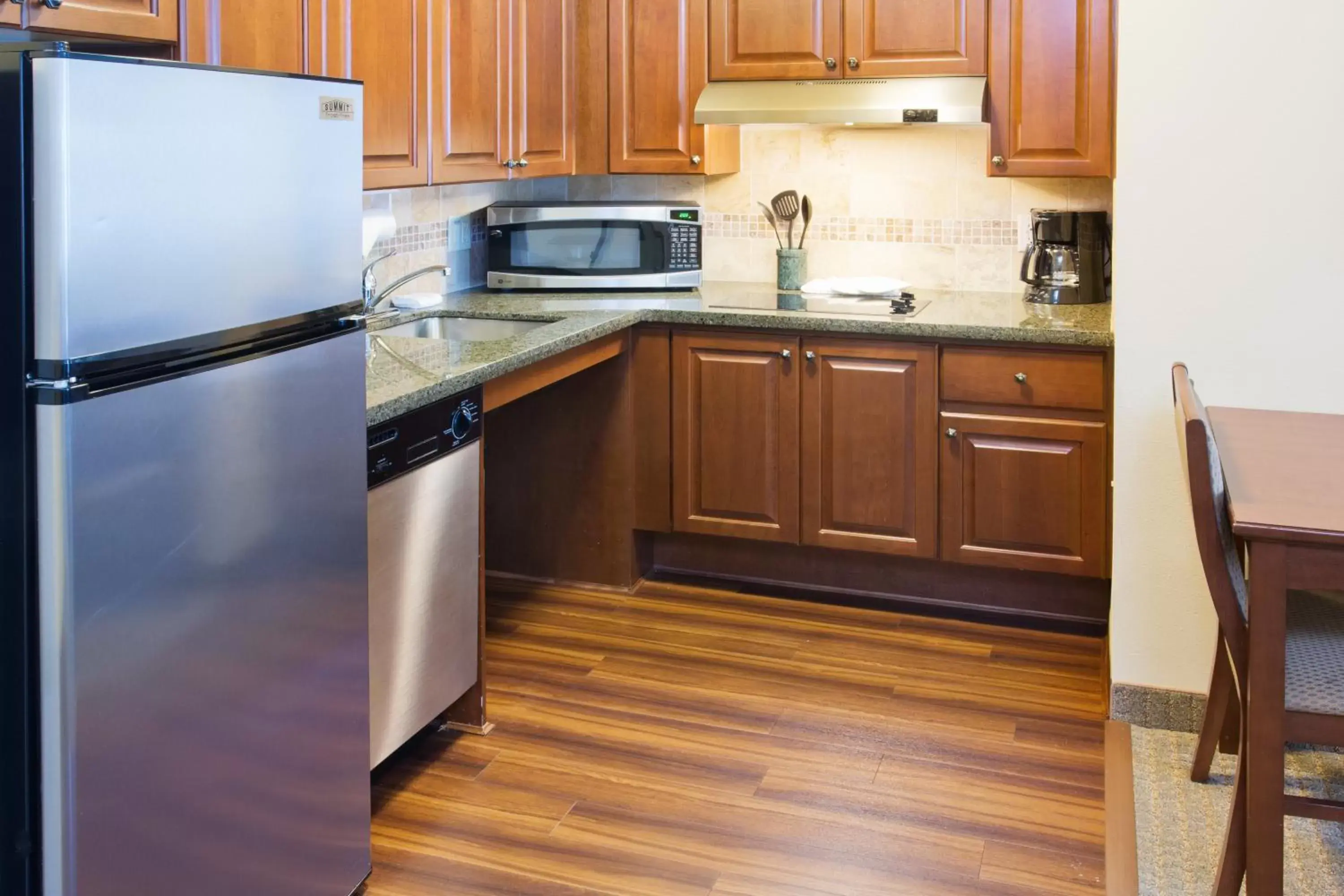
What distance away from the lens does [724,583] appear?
398 cm

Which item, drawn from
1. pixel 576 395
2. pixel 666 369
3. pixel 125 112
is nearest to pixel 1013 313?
pixel 666 369

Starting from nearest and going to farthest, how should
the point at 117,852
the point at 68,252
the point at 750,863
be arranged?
the point at 68,252 < the point at 117,852 < the point at 750,863

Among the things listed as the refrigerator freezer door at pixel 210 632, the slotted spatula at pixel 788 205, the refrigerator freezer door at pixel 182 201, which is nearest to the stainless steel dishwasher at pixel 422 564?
the refrigerator freezer door at pixel 210 632

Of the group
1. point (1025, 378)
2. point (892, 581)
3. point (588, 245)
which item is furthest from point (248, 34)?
point (892, 581)

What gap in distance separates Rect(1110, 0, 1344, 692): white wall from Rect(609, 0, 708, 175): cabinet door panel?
1.47 meters

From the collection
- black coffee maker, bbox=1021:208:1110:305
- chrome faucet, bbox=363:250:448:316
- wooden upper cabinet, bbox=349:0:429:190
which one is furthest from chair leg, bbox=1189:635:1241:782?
wooden upper cabinet, bbox=349:0:429:190

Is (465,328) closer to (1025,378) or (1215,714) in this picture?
(1025,378)

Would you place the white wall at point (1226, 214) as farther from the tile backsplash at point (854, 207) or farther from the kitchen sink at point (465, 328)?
the kitchen sink at point (465, 328)

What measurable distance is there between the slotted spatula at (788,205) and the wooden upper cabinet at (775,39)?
45 cm

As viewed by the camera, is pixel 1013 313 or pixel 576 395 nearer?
pixel 1013 313

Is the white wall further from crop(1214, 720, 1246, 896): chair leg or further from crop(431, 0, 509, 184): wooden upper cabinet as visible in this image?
crop(431, 0, 509, 184): wooden upper cabinet

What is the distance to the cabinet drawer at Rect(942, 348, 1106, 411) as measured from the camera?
11.1 ft

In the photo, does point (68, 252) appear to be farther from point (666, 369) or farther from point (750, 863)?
point (666, 369)

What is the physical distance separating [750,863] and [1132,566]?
45.7 inches
